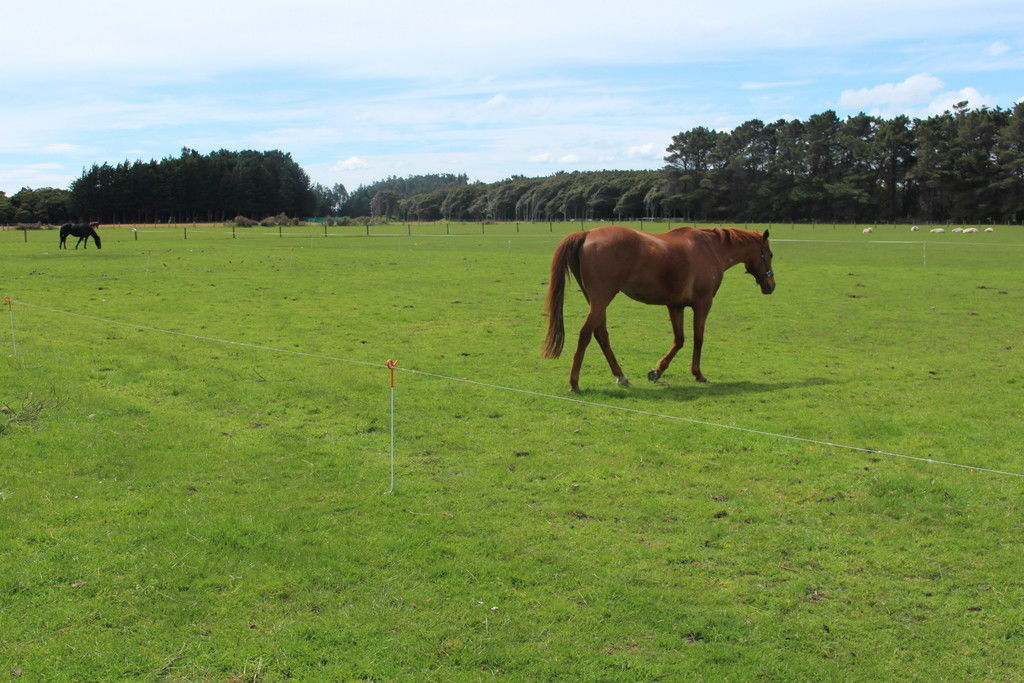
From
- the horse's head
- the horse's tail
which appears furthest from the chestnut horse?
the horse's head

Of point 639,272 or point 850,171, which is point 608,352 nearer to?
point 639,272

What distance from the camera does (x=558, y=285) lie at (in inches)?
452

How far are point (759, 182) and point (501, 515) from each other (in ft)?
398

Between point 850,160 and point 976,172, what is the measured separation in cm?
2031

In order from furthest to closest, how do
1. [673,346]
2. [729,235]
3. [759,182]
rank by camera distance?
[759,182]
[729,235]
[673,346]

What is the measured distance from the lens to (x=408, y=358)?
567 inches

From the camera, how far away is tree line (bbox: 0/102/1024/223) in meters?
95.4

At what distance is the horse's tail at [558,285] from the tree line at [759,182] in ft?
305

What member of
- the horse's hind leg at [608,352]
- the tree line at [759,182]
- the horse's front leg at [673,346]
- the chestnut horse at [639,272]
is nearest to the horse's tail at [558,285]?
the chestnut horse at [639,272]

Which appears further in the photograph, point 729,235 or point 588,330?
point 729,235

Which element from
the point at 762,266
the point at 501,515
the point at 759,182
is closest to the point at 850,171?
the point at 759,182

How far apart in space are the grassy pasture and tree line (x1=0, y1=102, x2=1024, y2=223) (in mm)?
92530

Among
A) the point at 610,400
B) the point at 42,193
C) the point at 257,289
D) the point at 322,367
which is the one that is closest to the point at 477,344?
the point at 322,367

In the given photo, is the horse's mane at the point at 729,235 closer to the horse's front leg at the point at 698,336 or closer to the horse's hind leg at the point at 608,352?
the horse's front leg at the point at 698,336
